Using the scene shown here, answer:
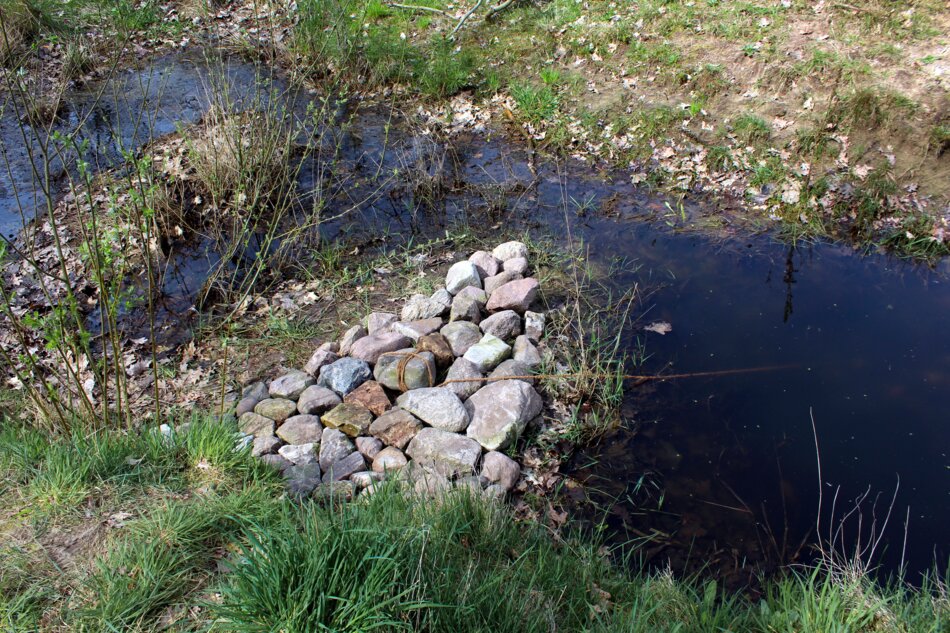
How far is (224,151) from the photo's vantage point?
628 centimetres

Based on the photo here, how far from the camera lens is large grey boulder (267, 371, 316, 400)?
454 cm

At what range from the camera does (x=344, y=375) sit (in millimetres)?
4578

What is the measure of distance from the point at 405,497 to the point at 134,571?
1230mm

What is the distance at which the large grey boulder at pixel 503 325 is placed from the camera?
5.02 m

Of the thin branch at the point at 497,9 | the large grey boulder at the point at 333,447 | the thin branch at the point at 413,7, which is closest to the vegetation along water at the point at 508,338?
the large grey boulder at the point at 333,447

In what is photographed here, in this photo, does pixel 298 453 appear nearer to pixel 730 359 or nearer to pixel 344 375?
pixel 344 375

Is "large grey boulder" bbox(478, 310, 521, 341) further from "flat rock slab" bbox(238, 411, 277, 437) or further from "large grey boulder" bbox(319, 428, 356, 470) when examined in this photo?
"flat rock slab" bbox(238, 411, 277, 437)

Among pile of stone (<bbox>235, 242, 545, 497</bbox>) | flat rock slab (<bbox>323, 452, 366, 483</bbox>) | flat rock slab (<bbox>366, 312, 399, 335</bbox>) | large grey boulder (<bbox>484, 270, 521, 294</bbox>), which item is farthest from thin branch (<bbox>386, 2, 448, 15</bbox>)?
flat rock slab (<bbox>323, 452, 366, 483</bbox>)

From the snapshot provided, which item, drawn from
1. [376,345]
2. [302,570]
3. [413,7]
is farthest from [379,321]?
[413,7]

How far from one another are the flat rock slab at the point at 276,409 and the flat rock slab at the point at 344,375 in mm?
292

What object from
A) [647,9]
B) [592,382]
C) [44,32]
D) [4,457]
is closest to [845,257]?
[592,382]

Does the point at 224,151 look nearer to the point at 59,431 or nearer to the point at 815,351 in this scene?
the point at 59,431

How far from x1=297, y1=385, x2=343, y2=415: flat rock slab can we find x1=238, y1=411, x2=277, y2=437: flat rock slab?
9.2 inches

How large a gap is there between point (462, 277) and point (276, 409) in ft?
6.41
